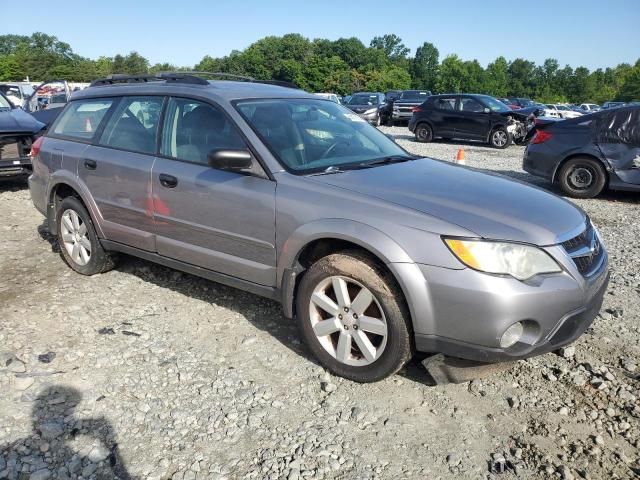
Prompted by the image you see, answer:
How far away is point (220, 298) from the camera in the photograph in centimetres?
436

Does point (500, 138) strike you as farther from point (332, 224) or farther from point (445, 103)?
point (332, 224)

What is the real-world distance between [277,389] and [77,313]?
191 cm

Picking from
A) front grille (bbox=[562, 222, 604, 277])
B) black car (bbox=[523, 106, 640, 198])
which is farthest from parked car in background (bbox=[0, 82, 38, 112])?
front grille (bbox=[562, 222, 604, 277])

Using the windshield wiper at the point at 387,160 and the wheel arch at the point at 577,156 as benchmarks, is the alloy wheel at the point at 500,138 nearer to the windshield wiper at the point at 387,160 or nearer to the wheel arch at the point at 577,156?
the wheel arch at the point at 577,156

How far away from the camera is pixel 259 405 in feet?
9.64

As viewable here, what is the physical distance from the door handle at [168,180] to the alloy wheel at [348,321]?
1.37m

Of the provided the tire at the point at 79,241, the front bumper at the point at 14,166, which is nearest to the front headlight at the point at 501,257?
the tire at the point at 79,241

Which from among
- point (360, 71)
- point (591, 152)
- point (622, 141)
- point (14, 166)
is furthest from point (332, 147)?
point (360, 71)

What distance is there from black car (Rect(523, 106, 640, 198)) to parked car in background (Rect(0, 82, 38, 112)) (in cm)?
941

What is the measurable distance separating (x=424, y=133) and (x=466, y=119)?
1.61 metres

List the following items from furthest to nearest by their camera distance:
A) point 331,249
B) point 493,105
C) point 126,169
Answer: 1. point 493,105
2. point 126,169
3. point 331,249

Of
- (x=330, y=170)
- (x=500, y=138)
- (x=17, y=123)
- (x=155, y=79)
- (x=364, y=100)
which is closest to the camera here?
(x=330, y=170)

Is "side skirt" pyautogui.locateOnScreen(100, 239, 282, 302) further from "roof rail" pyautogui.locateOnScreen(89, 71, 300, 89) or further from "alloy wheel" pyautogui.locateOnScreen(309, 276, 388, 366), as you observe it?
"roof rail" pyautogui.locateOnScreen(89, 71, 300, 89)

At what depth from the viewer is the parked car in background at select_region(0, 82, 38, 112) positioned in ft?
40.3
